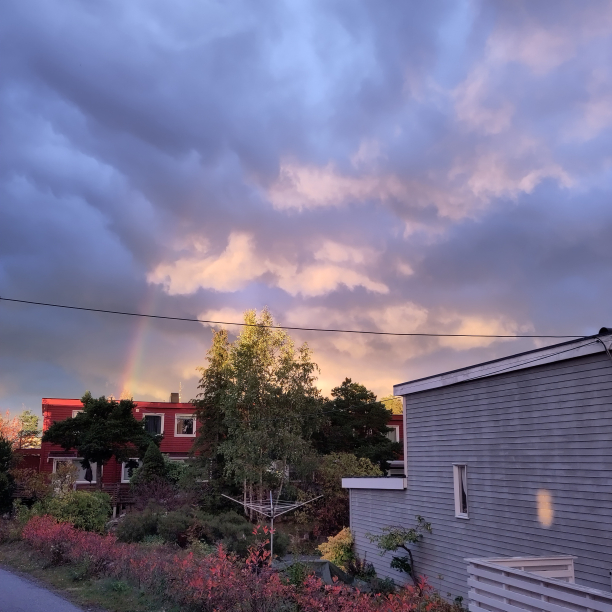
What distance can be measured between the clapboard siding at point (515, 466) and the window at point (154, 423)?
30.9 m

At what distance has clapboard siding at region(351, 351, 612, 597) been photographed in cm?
1248

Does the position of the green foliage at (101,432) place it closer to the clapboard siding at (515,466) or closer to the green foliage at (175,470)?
the green foliage at (175,470)

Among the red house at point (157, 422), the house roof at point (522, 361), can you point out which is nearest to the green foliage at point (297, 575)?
the house roof at point (522, 361)

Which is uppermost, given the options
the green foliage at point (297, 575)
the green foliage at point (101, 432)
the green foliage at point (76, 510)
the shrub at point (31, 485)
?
the green foliage at point (101, 432)

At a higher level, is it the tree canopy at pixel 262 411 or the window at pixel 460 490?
the tree canopy at pixel 262 411

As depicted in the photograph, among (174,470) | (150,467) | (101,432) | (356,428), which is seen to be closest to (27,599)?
(150,467)

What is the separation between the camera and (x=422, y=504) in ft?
59.8

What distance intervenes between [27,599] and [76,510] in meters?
13.6

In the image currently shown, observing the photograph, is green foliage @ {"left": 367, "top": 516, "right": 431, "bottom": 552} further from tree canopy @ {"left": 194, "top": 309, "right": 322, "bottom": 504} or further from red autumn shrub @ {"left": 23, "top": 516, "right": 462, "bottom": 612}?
tree canopy @ {"left": 194, "top": 309, "right": 322, "bottom": 504}

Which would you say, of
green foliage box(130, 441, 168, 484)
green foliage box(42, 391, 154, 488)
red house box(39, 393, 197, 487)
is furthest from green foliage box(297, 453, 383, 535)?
red house box(39, 393, 197, 487)

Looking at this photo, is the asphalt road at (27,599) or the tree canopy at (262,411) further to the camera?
the tree canopy at (262,411)

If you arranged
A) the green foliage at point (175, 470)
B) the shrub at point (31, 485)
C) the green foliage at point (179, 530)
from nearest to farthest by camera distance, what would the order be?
the green foliage at point (179, 530)
the shrub at point (31, 485)
the green foliage at point (175, 470)

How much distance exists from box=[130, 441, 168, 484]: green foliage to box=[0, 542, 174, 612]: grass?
1841 centimetres

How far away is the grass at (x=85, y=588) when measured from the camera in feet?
39.3
